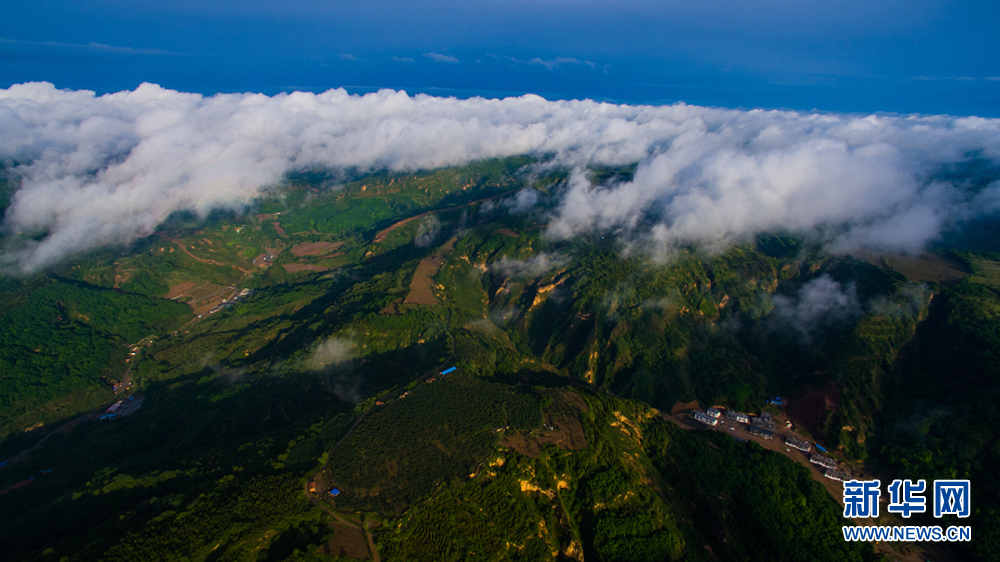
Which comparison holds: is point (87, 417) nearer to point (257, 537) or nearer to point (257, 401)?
point (257, 401)

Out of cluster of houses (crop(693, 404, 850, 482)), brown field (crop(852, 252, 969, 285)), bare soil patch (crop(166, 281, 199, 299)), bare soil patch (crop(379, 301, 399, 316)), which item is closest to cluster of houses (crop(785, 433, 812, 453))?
cluster of houses (crop(693, 404, 850, 482))

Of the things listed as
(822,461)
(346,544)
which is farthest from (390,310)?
(822,461)

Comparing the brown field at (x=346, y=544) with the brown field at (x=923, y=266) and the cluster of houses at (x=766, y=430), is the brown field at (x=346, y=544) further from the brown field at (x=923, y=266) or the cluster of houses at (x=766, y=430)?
the brown field at (x=923, y=266)

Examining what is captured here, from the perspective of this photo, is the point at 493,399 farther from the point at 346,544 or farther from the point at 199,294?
the point at 199,294

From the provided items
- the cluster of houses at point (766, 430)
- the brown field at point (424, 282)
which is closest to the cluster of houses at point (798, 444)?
the cluster of houses at point (766, 430)

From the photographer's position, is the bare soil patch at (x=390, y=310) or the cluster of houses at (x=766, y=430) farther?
the bare soil patch at (x=390, y=310)

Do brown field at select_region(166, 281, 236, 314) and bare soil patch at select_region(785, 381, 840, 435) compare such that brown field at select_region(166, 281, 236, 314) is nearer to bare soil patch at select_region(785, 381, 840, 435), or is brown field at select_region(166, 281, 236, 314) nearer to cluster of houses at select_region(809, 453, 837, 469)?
cluster of houses at select_region(809, 453, 837, 469)
